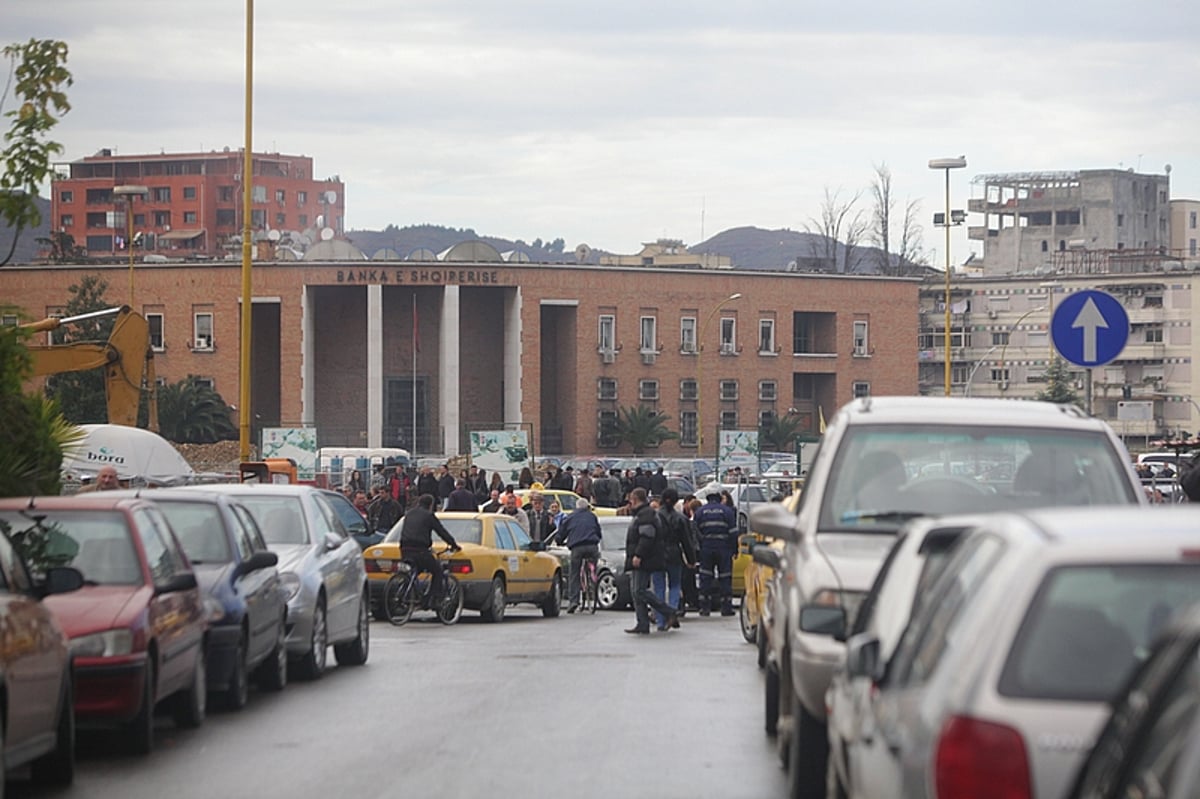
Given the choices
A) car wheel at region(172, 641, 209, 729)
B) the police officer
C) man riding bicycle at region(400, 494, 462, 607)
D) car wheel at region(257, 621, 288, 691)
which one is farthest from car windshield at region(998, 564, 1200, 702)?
the police officer

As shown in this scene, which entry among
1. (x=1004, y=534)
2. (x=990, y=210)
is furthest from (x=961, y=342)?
(x=1004, y=534)

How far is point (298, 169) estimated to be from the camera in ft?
568

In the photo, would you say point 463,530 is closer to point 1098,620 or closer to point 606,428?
point 1098,620

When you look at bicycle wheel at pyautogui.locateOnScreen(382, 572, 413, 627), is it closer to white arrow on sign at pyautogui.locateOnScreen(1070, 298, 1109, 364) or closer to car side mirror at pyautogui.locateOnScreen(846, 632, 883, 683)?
white arrow on sign at pyautogui.locateOnScreen(1070, 298, 1109, 364)

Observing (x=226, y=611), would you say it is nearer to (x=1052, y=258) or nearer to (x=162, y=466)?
(x=162, y=466)

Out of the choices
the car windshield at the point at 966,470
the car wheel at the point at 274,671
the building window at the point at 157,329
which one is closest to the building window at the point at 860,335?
the building window at the point at 157,329

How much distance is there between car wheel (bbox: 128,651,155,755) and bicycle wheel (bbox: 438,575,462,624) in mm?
14294

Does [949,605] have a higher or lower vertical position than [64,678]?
higher

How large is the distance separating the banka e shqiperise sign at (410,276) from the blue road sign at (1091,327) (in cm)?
7779

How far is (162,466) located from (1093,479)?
2752cm

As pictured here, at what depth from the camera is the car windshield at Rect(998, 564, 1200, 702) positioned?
4.89 meters

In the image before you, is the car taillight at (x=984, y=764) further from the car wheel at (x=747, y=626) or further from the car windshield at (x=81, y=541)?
the car wheel at (x=747, y=626)

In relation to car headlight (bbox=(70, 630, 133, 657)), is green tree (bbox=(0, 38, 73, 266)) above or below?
above

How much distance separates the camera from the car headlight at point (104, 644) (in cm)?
1162
